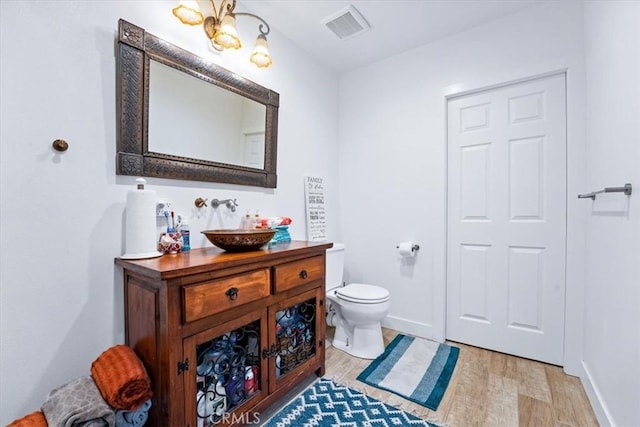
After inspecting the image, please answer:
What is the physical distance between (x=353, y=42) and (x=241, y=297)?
217 centimetres

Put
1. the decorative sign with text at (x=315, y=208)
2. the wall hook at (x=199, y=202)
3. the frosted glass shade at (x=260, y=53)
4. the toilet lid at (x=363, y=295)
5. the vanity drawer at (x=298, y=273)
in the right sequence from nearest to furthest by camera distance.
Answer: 1. the vanity drawer at (x=298, y=273)
2. the wall hook at (x=199, y=202)
3. the frosted glass shade at (x=260, y=53)
4. the toilet lid at (x=363, y=295)
5. the decorative sign with text at (x=315, y=208)

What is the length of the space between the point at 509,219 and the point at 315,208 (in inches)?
58.9

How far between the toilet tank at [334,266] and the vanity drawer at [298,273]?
534 millimetres

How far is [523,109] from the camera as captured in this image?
2.06 meters

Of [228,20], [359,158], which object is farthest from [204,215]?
[359,158]

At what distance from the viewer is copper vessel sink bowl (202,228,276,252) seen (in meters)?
1.40

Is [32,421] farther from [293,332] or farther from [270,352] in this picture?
[293,332]

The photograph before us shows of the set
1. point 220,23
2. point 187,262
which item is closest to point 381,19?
point 220,23

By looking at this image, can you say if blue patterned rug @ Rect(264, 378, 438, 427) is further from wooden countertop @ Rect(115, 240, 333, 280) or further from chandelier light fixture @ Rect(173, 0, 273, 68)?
chandelier light fixture @ Rect(173, 0, 273, 68)

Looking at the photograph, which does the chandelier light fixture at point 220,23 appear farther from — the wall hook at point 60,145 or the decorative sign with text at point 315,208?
the decorative sign with text at point 315,208

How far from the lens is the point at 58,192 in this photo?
117cm

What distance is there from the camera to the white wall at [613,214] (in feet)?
3.64

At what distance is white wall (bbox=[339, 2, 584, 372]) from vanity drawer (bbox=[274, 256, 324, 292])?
3.41 ft

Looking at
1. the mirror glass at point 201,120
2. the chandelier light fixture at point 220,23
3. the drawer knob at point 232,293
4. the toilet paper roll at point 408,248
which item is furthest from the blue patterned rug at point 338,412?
the chandelier light fixture at point 220,23
